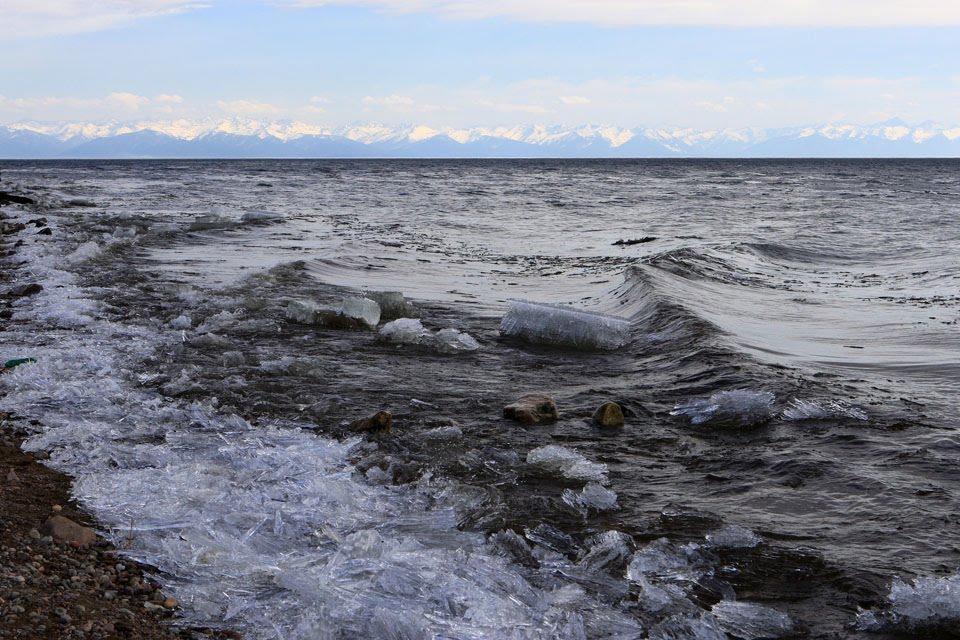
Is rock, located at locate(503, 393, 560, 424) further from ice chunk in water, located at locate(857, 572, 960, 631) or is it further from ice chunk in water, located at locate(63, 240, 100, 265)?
ice chunk in water, located at locate(63, 240, 100, 265)

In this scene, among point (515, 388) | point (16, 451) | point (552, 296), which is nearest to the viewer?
point (16, 451)

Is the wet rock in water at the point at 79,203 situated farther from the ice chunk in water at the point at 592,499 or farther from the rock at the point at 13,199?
the ice chunk in water at the point at 592,499

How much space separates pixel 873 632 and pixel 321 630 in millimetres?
2115

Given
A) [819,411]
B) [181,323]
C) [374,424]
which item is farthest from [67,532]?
[181,323]

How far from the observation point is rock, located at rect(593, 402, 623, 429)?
18.1 feet

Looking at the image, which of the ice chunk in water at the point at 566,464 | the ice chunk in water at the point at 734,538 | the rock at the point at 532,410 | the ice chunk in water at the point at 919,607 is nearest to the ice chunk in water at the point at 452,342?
the rock at the point at 532,410

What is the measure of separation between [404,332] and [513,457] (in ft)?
10.8

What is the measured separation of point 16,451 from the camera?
4535mm

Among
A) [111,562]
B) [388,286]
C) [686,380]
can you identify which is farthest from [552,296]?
[111,562]

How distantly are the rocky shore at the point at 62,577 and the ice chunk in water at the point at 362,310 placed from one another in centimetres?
447

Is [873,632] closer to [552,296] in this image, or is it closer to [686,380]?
[686,380]

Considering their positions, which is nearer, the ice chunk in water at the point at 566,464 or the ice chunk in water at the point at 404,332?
the ice chunk in water at the point at 566,464

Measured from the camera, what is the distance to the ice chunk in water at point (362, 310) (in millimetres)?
8580

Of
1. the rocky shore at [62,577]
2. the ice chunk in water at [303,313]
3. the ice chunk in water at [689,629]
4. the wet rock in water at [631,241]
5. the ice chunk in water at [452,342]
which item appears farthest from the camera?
the wet rock in water at [631,241]
